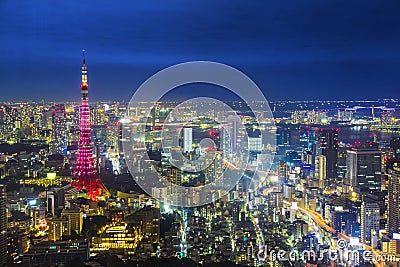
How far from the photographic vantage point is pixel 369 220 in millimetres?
4383

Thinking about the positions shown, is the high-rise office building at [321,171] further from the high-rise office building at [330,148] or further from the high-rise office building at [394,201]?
the high-rise office building at [394,201]

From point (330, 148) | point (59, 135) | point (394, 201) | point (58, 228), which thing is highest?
point (59, 135)

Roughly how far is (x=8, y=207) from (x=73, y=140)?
329 cm

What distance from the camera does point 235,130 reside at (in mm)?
4707

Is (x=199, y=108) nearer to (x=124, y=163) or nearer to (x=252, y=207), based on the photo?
(x=252, y=207)

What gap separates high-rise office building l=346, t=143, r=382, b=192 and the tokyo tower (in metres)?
2.71

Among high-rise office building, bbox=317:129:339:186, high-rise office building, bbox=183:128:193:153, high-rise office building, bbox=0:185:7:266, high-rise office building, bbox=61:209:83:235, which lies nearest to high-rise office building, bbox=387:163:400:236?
high-rise office building, bbox=317:129:339:186

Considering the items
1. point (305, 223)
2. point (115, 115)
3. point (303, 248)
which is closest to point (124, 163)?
point (115, 115)

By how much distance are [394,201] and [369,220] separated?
0.45 metres

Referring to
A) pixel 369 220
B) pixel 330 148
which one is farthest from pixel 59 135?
pixel 369 220

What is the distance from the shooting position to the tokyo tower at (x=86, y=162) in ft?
19.4

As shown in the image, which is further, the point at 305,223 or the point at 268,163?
the point at 268,163

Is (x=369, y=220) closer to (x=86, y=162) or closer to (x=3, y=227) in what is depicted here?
(x=3, y=227)

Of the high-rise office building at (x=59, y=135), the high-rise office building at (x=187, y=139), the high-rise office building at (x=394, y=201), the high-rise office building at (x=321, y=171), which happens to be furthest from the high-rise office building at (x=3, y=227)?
the high-rise office building at (x=321, y=171)
